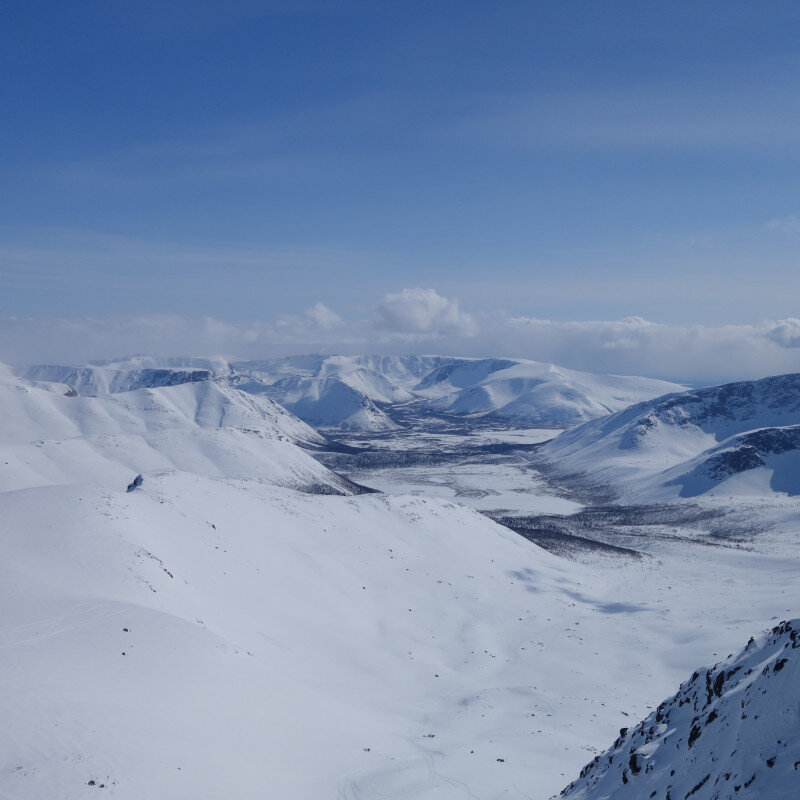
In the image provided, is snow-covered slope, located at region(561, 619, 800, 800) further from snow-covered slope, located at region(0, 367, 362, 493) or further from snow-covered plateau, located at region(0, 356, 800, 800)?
snow-covered slope, located at region(0, 367, 362, 493)

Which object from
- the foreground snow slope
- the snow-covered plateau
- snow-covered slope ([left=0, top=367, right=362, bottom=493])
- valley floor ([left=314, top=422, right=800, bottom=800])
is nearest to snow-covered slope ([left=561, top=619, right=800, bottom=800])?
the snow-covered plateau

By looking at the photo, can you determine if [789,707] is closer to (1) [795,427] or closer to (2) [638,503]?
(2) [638,503]

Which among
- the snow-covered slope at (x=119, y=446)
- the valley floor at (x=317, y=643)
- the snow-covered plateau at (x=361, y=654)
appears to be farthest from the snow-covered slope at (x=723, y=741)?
the snow-covered slope at (x=119, y=446)

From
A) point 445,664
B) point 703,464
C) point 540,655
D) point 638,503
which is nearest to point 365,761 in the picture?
point 445,664

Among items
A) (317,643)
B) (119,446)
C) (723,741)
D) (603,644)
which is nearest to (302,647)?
(317,643)

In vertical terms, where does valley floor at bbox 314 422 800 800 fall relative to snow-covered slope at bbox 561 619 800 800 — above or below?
below
